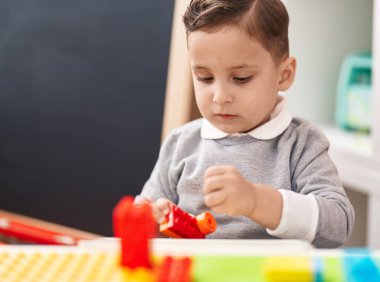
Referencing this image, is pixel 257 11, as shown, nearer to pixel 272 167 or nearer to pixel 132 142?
pixel 272 167

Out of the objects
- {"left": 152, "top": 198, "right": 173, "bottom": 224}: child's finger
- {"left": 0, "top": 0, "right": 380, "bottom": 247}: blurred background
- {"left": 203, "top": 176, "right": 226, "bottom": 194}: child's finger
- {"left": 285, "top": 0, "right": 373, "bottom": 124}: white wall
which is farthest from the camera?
{"left": 285, "top": 0, "right": 373, "bottom": 124}: white wall

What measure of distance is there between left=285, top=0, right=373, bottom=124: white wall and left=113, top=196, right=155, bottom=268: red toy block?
3.98ft

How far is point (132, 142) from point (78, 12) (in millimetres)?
349

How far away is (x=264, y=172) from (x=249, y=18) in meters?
0.19

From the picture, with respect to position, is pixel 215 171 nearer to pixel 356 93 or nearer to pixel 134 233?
pixel 134 233

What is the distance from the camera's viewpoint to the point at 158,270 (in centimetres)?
47

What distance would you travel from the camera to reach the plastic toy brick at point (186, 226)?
27.0 inches

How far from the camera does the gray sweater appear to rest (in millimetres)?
752

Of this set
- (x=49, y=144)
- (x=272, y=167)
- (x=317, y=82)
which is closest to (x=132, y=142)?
(x=49, y=144)

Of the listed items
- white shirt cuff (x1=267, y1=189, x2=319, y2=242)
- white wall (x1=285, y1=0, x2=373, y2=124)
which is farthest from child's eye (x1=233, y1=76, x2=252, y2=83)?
white wall (x1=285, y1=0, x2=373, y2=124)

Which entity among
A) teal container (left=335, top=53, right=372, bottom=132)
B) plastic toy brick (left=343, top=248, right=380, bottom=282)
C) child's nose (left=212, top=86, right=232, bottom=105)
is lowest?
teal container (left=335, top=53, right=372, bottom=132)

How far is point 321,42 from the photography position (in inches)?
65.3

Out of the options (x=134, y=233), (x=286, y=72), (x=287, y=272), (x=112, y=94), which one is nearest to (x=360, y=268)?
(x=287, y=272)

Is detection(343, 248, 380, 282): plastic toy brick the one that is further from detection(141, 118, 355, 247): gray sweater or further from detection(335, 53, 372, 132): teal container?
detection(335, 53, 372, 132): teal container
